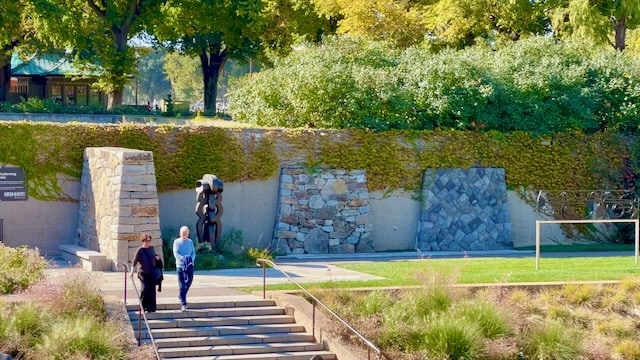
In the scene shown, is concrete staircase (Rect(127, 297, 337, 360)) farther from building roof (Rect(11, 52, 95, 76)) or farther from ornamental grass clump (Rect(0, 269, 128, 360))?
building roof (Rect(11, 52, 95, 76))

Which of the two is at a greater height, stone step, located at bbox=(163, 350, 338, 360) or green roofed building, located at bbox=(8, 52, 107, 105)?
green roofed building, located at bbox=(8, 52, 107, 105)

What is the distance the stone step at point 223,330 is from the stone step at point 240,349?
1.29 feet

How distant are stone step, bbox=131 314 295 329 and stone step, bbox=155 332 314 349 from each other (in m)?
0.41

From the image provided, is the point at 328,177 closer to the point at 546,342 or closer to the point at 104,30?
the point at 546,342

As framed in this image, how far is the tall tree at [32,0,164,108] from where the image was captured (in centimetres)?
5042

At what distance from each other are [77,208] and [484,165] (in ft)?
37.0

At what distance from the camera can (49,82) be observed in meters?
65.6

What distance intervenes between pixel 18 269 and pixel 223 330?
13.4 ft

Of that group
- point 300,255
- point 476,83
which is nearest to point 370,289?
point 300,255

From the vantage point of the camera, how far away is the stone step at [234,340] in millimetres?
20469

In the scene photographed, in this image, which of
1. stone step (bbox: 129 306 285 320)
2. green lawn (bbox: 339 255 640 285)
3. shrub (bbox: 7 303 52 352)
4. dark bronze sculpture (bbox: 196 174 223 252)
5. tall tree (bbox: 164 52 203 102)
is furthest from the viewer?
tall tree (bbox: 164 52 203 102)

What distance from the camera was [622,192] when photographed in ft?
110

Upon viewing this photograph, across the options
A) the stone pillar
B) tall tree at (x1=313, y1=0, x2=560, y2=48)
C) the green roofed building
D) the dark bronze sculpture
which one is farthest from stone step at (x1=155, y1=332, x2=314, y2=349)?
the green roofed building

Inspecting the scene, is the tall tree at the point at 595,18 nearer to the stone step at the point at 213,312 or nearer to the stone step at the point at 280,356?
the stone step at the point at 213,312
